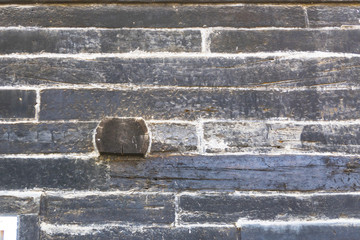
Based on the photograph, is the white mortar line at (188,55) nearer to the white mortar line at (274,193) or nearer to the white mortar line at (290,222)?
the white mortar line at (274,193)

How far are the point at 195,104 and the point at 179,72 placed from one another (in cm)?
16

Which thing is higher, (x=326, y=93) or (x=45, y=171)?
(x=326, y=93)

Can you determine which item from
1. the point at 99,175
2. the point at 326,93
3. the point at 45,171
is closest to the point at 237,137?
the point at 326,93

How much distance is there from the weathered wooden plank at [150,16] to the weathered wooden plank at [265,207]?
0.75 meters

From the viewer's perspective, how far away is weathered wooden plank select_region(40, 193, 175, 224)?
1465mm

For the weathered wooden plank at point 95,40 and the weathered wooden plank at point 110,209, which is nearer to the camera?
the weathered wooden plank at point 110,209

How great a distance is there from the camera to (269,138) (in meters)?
1.52

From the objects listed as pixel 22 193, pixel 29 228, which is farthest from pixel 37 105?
pixel 29 228

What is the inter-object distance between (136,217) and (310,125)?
2.70ft

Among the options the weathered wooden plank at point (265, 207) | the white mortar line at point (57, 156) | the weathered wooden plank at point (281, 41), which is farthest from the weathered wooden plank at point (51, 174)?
the weathered wooden plank at point (281, 41)

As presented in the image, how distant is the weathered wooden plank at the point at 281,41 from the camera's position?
5.19 feet

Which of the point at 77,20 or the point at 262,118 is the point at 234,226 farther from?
the point at 77,20

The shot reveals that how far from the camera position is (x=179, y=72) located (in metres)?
1.56

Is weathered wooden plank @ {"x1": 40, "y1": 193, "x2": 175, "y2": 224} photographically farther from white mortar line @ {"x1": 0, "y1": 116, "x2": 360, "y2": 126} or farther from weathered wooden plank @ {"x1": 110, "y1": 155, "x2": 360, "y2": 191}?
white mortar line @ {"x1": 0, "y1": 116, "x2": 360, "y2": 126}
